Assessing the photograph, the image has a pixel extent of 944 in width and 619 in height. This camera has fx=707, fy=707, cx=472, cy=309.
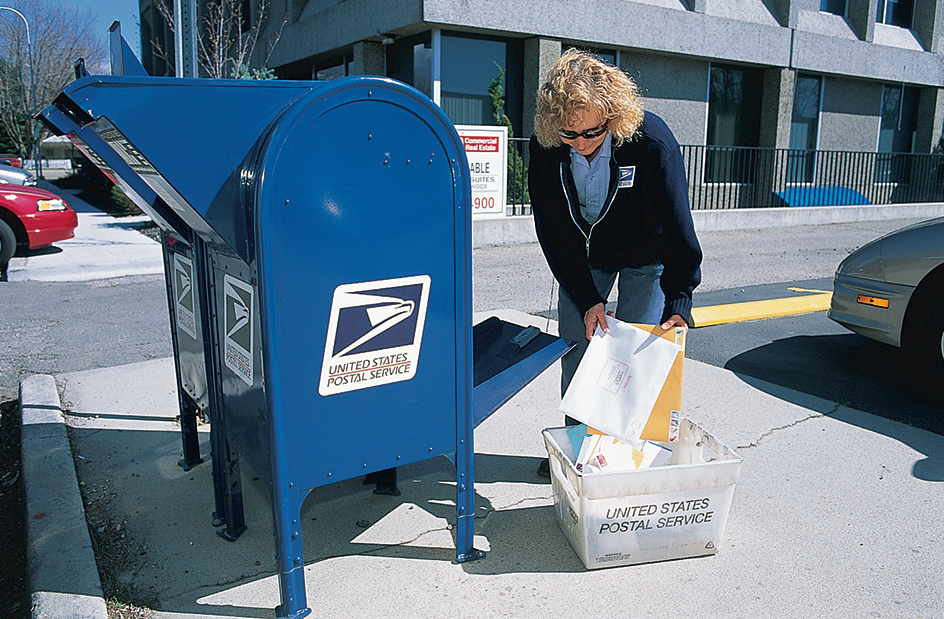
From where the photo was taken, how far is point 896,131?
19.2m

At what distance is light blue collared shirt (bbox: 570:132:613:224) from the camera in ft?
9.12

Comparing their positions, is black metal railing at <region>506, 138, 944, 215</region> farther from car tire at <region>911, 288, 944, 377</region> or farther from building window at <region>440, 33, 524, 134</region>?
car tire at <region>911, 288, 944, 377</region>

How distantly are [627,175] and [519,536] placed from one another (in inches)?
58.6

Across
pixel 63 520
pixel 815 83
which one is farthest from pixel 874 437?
pixel 815 83

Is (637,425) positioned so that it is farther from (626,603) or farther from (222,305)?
(222,305)

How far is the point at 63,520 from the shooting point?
282 centimetres

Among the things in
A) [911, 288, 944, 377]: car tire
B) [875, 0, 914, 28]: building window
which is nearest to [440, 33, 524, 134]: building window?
[911, 288, 944, 377]: car tire

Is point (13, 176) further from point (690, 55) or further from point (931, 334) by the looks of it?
point (690, 55)

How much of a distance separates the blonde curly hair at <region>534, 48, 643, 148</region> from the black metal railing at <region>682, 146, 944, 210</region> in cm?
1253

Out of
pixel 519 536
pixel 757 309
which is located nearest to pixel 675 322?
pixel 519 536

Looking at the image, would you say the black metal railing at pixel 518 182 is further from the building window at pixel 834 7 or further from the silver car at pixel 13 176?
the building window at pixel 834 7

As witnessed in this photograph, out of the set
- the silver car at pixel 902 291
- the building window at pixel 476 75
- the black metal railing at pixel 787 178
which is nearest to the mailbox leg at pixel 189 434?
the silver car at pixel 902 291

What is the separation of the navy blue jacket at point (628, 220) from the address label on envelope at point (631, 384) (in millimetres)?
227

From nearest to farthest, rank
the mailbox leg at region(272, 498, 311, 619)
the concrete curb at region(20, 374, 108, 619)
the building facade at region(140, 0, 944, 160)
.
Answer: the mailbox leg at region(272, 498, 311, 619), the concrete curb at region(20, 374, 108, 619), the building facade at region(140, 0, 944, 160)
